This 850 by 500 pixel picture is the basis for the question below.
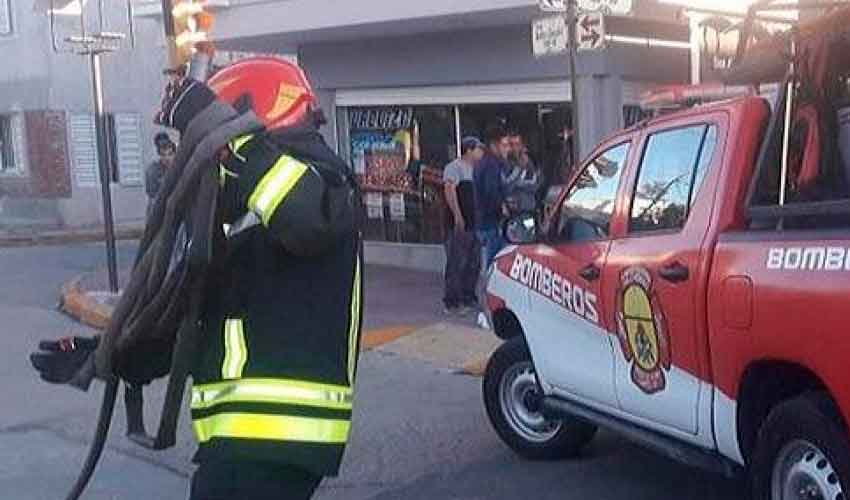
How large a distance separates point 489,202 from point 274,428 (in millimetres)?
8262

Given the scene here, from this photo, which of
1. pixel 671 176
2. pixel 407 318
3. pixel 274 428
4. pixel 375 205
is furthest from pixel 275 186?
pixel 375 205

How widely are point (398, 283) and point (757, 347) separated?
9.98 metres

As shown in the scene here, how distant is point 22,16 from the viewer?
2605 centimetres

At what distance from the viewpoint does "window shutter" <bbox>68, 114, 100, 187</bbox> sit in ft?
84.4

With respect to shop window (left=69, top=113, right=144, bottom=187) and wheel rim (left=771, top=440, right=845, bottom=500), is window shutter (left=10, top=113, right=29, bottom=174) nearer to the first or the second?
shop window (left=69, top=113, right=144, bottom=187)

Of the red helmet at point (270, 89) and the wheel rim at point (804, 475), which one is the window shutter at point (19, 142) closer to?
the wheel rim at point (804, 475)

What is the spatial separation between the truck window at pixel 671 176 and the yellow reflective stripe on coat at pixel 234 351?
2.51m

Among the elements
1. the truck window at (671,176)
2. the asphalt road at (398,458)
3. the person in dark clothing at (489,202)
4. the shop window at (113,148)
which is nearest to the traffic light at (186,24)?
the asphalt road at (398,458)

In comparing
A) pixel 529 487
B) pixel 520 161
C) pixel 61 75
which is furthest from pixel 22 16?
pixel 529 487

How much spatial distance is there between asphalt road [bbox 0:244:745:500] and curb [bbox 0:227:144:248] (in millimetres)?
13184

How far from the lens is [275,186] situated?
10.3 ft

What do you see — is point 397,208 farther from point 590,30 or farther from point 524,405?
point 524,405

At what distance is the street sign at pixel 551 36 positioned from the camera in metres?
9.03

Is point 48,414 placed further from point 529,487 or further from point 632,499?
point 632,499
